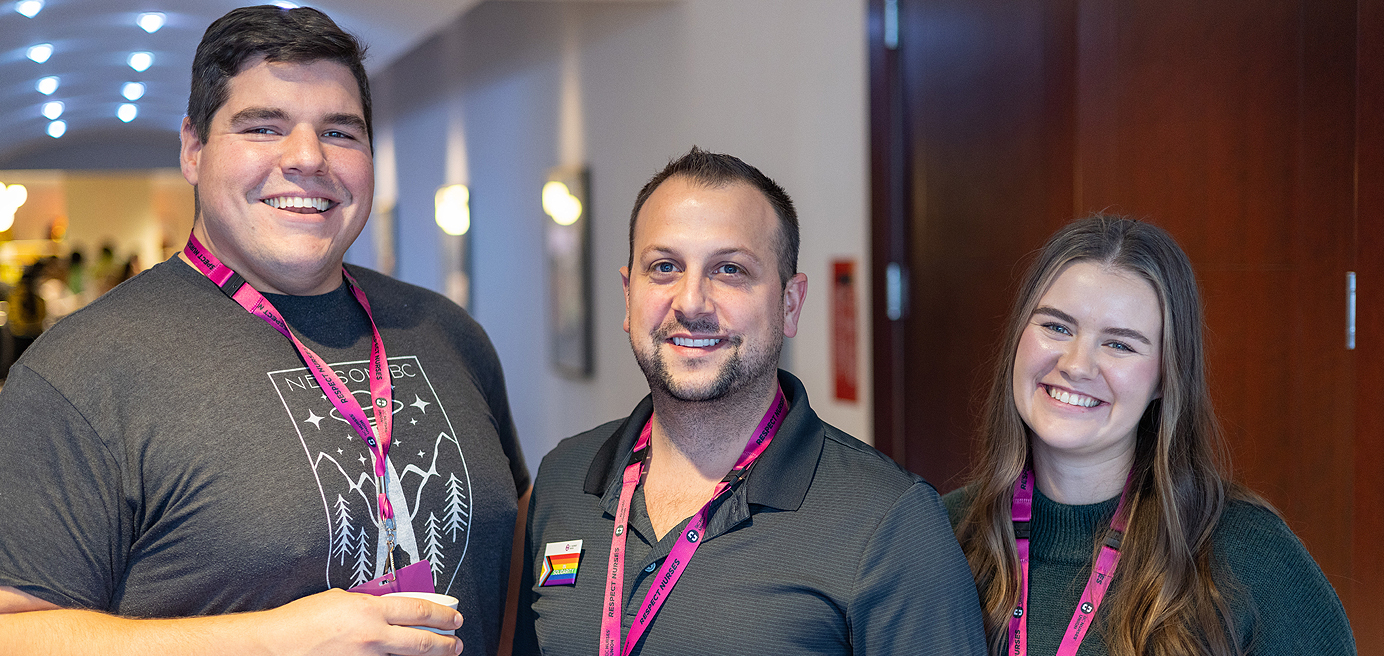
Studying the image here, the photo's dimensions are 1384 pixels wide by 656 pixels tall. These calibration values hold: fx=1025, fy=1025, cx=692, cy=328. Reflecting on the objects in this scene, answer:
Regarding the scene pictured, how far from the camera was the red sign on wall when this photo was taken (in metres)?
3.67

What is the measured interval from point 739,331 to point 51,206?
55.5 feet

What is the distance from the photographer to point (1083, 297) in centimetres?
179

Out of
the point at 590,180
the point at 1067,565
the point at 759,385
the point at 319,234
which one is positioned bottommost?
the point at 1067,565

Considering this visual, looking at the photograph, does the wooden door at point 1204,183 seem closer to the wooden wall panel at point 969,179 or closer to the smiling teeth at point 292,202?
the wooden wall panel at point 969,179

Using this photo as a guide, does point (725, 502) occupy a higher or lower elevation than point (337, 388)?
lower

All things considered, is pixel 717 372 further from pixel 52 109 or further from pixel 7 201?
pixel 52 109

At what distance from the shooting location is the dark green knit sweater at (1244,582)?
5.31 feet

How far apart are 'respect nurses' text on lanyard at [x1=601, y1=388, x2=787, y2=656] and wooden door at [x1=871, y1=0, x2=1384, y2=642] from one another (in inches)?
53.9

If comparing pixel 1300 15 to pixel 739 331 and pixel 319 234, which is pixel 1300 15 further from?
pixel 319 234

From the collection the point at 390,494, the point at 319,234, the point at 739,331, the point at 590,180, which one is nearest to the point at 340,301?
the point at 319,234

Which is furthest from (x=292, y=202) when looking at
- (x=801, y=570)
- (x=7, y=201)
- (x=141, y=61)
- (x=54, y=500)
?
(x=7, y=201)

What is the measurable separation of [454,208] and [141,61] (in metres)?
3.00

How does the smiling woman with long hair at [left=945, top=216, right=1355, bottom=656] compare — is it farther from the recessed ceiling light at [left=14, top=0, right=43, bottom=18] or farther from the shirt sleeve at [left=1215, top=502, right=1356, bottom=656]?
the recessed ceiling light at [left=14, top=0, right=43, bottom=18]

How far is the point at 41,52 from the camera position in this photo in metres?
7.24
